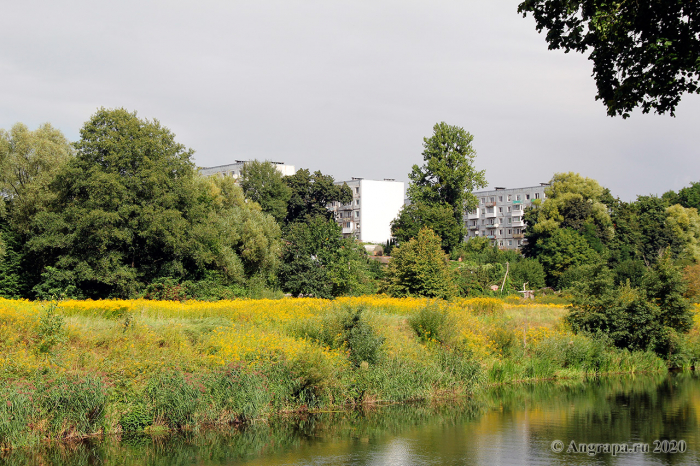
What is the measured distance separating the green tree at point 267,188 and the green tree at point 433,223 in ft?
55.5

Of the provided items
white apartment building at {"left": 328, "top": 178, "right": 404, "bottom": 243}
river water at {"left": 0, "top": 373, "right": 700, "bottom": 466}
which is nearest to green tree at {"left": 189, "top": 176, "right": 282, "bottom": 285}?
river water at {"left": 0, "top": 373, "right": 700, "bottom": 466}

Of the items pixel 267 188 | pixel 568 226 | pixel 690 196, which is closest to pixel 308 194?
pixel 267 188

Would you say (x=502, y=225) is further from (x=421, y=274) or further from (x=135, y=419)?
(x=135, y=419)

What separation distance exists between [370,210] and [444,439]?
106164 millimetres

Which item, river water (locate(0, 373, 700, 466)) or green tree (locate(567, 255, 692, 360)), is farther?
green tree (locate(567, 255, 692, 360))

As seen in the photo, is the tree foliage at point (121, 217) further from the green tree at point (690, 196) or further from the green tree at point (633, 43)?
the green tree at point (690, 196)

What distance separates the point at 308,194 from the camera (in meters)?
97.4

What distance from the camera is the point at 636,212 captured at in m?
92.1

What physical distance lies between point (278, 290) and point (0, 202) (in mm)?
23108

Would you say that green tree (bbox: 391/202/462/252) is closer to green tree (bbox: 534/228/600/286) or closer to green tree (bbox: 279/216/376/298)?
green tree (bbox: 534/228/600/286)

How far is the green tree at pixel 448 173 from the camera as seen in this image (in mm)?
83125

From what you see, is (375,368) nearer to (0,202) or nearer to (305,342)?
(305,342)

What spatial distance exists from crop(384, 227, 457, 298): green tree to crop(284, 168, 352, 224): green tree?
173 ft

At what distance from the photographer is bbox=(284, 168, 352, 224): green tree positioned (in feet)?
314
